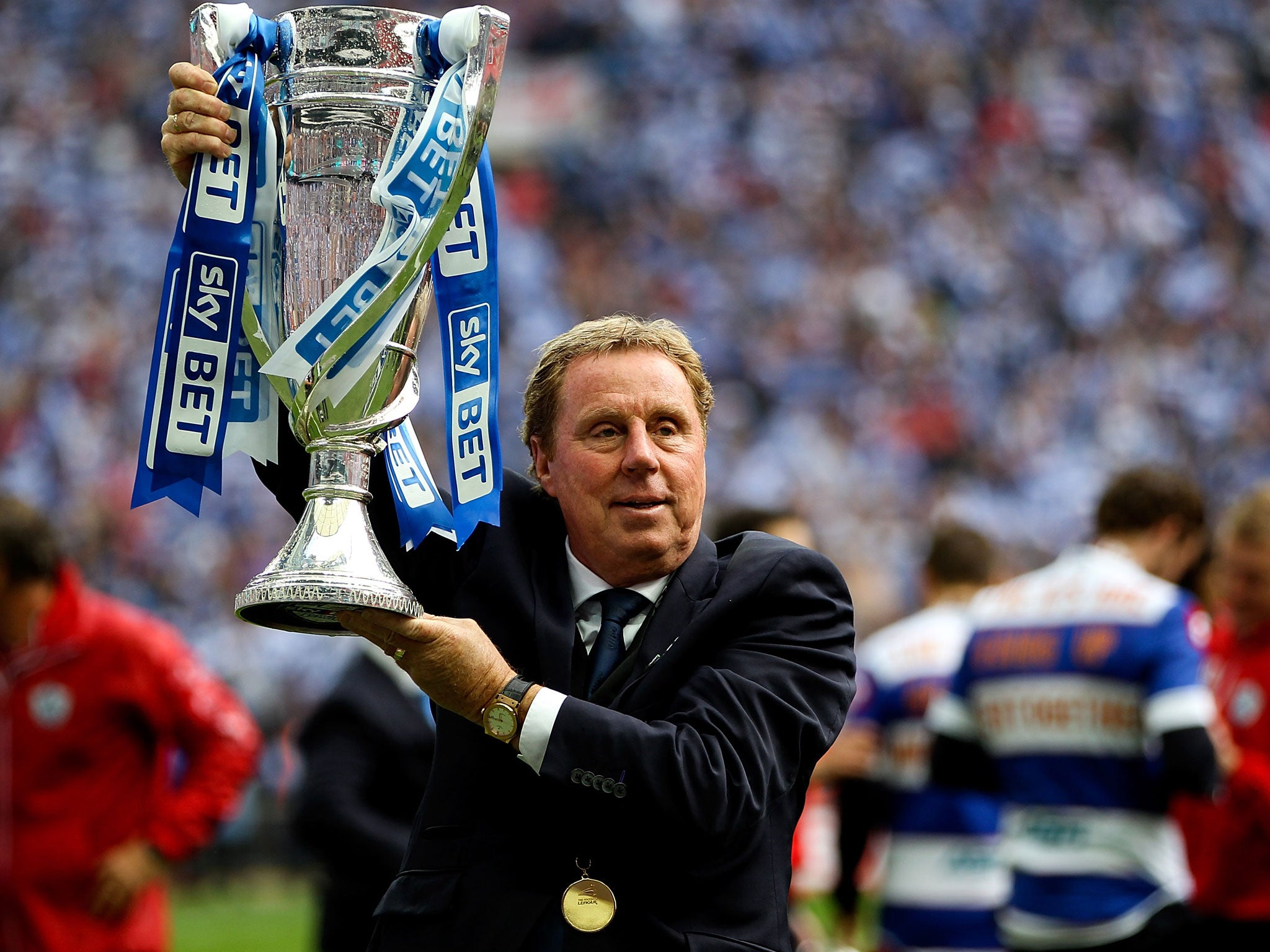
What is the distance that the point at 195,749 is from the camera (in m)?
5.11

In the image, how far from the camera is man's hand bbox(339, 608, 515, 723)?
205cm

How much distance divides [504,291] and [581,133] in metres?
3.14

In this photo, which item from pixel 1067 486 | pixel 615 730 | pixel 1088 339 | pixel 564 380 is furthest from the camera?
pixel 1088 339

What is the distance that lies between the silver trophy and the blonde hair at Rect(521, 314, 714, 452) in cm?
20

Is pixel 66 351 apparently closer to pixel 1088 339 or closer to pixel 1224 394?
pixel 1088 339

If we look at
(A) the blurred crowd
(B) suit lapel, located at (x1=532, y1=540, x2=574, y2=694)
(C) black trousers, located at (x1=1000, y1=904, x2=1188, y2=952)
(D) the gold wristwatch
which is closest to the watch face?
(D) the gold wristwatch

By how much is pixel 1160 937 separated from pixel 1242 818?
1.27 ft

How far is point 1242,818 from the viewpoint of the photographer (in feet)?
14.4

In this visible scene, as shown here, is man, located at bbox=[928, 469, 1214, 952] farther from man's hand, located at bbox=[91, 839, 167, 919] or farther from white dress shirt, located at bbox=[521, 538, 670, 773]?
man's hand, located at bbox=[91, 839, 167, 919]

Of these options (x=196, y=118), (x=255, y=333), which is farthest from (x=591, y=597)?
(x=196, y=118)

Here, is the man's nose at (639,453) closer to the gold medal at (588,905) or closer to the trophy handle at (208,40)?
the gold medal at (588,905)

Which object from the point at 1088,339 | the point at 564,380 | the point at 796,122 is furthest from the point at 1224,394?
the point at 564,380

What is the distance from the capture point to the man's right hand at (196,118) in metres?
2.26

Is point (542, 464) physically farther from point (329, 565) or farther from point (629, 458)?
point (329, 565)
